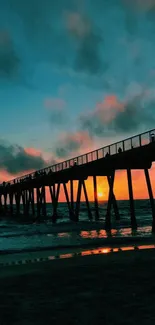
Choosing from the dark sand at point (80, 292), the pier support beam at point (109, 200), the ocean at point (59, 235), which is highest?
the pier support beam at point (109, 200)

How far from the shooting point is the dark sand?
5.87m

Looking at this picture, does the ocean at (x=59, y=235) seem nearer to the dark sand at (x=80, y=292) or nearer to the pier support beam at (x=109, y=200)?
the pier support beam at (x=109, y=200)

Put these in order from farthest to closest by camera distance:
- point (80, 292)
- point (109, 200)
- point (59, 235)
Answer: point (109, 200), point (59, 235), point (80, 292)

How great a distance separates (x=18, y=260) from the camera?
13.1 metres

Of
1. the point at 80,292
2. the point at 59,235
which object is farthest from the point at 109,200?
the point at 80,292

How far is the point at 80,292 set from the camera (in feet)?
24.8

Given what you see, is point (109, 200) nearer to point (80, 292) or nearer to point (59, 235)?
point (59, 235)

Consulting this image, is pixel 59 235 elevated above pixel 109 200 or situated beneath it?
situated beneath

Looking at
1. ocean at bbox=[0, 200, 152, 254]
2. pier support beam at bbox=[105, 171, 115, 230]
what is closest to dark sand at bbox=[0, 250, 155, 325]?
ocean at bbox=[0, 200, 152, 254]

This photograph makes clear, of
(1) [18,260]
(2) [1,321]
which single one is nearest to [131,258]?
(1) [18,260]

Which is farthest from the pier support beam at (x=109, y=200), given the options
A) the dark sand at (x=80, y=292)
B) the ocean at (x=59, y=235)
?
the dark sand at (x=80, y=292)

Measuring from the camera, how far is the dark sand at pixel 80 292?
19.2 feet

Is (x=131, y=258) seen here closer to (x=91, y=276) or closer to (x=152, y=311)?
(x=91, y=276)

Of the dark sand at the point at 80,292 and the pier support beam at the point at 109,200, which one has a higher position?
the pier support beam at the point at 109,200
